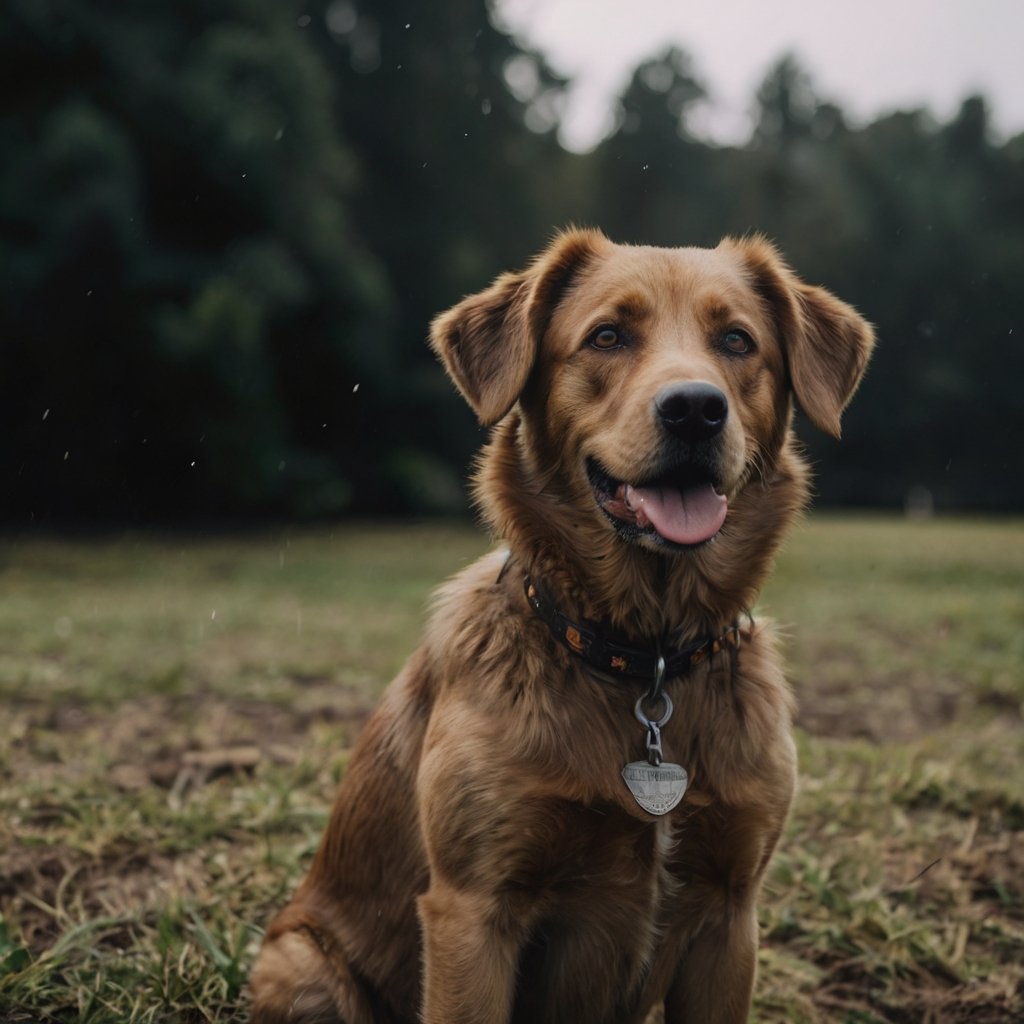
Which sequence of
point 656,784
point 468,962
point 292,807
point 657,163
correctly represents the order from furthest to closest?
point 657,163, point 292,807, point 656,784, point 468,962

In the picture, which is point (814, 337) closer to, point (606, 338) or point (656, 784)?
point (606, 338)

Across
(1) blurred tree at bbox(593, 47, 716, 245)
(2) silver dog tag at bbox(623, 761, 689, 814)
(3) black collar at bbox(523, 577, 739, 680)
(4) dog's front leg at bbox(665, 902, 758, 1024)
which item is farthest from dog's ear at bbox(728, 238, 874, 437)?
(1) blurred tree at bbox(593, 47, 716, 245)

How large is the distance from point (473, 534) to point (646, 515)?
56.9 ft

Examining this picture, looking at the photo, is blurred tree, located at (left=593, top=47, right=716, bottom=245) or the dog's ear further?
blurred tree, located at (left=593, top=47, right=716, bottom=245)

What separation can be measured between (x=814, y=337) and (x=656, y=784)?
1.53 meters

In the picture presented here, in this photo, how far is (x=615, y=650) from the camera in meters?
2.74

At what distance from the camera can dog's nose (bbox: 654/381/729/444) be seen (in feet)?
8.72

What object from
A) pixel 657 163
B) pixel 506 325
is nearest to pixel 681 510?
pixel 506 325

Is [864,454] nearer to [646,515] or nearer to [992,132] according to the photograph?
[992,132]

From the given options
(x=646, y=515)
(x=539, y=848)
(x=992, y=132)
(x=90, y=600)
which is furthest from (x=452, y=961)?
(x=992, y=132)

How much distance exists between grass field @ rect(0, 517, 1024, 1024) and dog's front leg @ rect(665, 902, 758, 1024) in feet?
1.95

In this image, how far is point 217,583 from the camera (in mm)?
12672

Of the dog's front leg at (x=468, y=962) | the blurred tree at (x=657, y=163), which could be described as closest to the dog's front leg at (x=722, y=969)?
the dog's front leg at (x=468, y=962)

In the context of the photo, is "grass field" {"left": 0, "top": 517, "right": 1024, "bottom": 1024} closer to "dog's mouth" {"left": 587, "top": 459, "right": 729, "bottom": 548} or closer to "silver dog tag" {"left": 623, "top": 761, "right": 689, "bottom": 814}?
"silver dog tag" {"left": 623, "top": 761, "right": 689, "bottom": 814}
